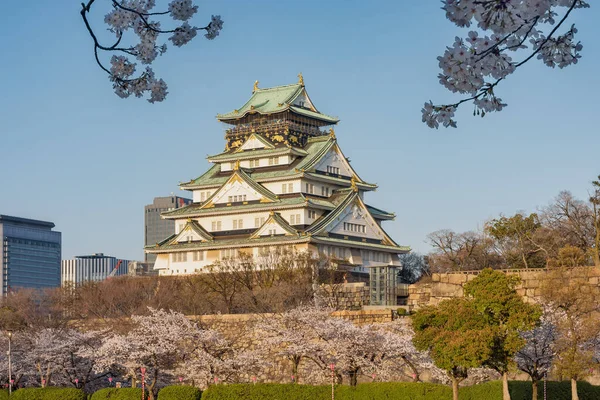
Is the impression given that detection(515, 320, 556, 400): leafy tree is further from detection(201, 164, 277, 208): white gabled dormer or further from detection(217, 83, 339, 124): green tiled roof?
detection(217, 83, 339, 124): green tiled roof

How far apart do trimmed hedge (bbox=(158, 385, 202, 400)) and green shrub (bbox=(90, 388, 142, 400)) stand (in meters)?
1.11

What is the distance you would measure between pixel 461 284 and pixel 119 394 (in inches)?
577

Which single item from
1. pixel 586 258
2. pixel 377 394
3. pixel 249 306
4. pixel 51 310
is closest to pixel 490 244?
pixel 586 258

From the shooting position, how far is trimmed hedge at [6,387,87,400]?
45.1 m

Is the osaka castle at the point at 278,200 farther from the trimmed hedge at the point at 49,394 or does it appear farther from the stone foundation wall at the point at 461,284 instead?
the trimmed hedge at the point at 49,394

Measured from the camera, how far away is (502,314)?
3206 centimetres

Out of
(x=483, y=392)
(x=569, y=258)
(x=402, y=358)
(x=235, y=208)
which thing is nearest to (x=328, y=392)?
(x=402, y=358)

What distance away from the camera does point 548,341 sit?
34.6 m

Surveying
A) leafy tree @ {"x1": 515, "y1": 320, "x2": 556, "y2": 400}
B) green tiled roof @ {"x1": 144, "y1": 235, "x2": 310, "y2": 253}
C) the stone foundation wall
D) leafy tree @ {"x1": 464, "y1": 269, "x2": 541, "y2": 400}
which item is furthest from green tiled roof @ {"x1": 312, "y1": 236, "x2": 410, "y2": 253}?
leafy tree @ {"x1": 464, "y1": 269, "x2": 541, "y2": 400}

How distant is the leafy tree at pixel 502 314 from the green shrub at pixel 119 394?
16922 mm

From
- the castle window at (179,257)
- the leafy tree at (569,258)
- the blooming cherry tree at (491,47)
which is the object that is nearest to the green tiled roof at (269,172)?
the castle window at (179,257)

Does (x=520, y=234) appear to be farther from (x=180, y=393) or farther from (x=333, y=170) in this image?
(x=180, y=393)

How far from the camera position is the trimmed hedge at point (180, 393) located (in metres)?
42.5

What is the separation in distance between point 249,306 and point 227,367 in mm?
12496
